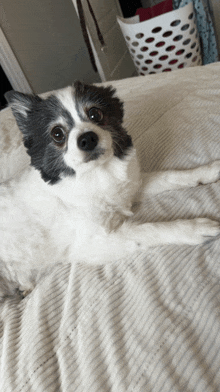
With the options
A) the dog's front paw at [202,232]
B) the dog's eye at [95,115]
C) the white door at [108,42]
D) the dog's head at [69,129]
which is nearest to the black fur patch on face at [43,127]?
the dog's head at [69,129]

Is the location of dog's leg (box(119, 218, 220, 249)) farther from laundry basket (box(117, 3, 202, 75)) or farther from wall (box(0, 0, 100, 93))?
wall (box(0, 0, 100, 93))

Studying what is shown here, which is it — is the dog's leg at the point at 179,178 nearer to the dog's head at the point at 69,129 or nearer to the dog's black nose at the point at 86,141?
the dog's head at the point at 69,129

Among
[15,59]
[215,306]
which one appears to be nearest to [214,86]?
[215,306]

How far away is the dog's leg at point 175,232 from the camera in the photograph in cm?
117

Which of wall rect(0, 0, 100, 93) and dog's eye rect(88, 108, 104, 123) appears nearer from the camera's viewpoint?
dog's eye rect(88, 108, 104, 123)

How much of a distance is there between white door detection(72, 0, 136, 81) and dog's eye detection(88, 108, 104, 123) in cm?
349

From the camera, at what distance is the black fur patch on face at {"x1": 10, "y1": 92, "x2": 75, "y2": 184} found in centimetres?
134

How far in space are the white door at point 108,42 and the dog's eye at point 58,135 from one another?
11.8 feet

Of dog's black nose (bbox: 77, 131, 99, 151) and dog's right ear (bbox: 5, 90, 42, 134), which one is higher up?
dog's right ear (bbox: 5, 90, 42, 134)

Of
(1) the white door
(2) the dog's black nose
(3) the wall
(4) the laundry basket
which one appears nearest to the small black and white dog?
(2) the dog's black nose

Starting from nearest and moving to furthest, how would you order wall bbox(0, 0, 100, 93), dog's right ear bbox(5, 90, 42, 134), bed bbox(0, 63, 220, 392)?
bed bbox(0, 63, 220, 392), dog's right ear bbox(5, 90, 42, 134), wall bbox(0, 0, 100, 93)

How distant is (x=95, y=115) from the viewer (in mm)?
1381

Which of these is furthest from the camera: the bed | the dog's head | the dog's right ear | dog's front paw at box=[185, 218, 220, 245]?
the dog's right ear

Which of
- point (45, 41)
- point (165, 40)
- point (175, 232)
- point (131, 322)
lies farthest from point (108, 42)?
point (131, 322)
